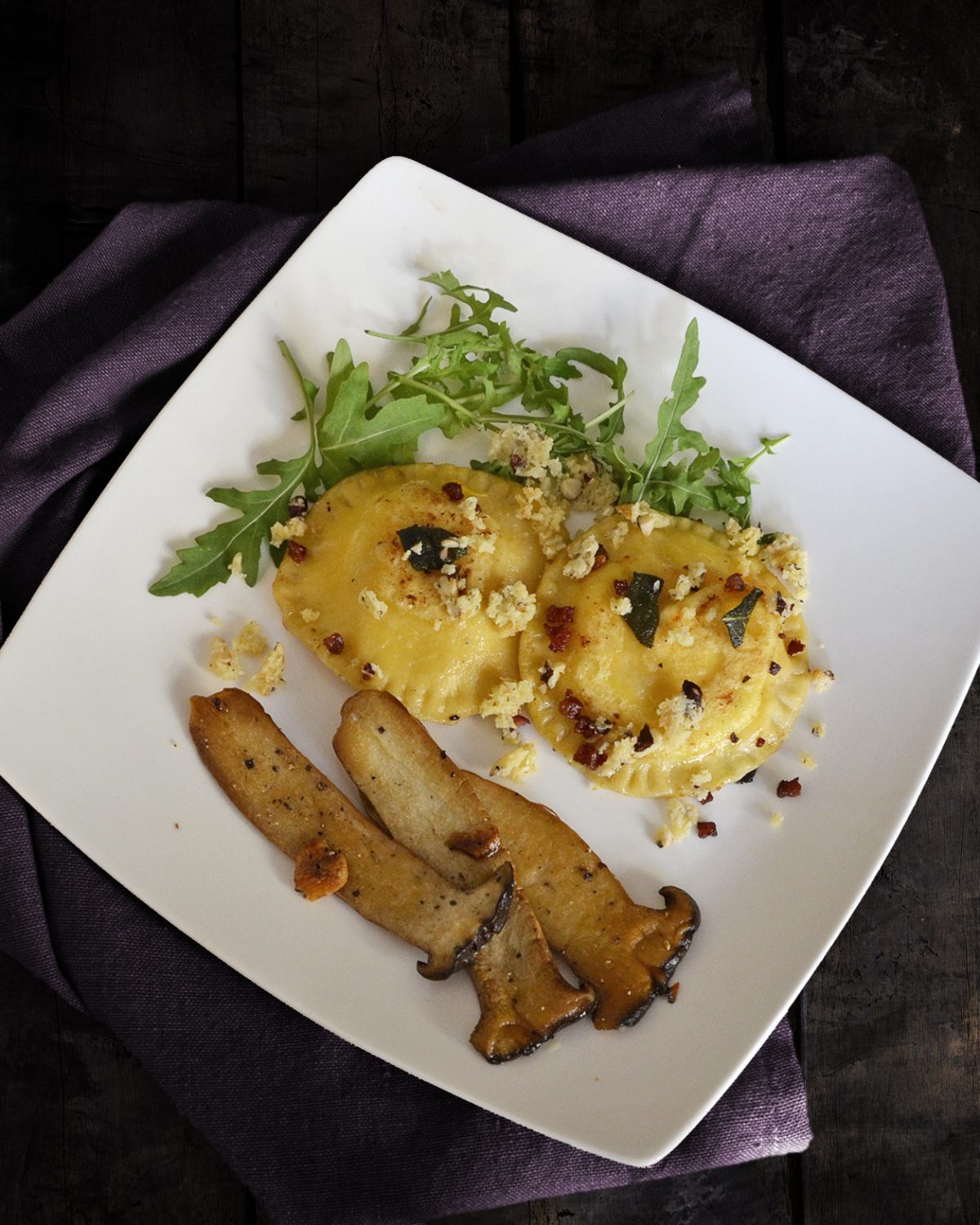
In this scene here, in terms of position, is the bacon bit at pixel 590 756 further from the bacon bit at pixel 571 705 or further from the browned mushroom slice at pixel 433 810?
the browned mushroom slice at pixel 433 810

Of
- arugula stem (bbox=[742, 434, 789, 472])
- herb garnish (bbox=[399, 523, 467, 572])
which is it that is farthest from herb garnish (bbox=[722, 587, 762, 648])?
herb garnish (bbox=[399, 523, 467, 572])

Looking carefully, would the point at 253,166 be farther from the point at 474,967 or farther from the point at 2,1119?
the point at 2,1119

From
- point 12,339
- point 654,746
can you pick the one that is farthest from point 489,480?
point 12,339

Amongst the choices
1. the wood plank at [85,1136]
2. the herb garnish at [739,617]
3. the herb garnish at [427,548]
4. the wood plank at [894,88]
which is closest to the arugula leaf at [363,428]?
the herb garnish at [427,548]

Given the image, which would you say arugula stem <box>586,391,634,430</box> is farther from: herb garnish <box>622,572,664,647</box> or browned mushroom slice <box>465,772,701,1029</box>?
browned mushroom slice <box>465,772,701,1029</box>

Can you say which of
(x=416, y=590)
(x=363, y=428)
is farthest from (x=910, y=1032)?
(x=363, y=428)
